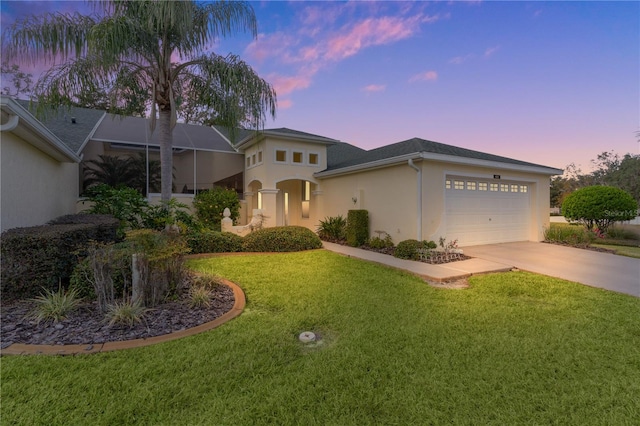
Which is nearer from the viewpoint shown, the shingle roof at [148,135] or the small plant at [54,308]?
the small plant at [54,308]

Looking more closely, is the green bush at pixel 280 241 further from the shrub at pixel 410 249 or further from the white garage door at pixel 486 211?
the white garage door at pixel 486 211

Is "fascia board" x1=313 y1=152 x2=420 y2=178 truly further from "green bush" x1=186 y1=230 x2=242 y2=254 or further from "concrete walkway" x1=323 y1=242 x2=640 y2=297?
"green bush" x1=186 y1=230 x2=242 y2=254

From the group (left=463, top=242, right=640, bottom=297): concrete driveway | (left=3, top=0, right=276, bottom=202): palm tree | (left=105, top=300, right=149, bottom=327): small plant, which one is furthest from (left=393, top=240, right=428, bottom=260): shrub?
(left=105, top=300, right=149, bottom=327): small plant

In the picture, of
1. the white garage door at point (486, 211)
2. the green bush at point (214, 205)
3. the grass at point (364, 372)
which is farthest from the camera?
the green bush at point (214, 205)

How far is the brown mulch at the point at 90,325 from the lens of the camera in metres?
3.34

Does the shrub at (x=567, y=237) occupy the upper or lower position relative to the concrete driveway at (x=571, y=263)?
upper

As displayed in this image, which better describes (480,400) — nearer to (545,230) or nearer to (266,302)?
(266,302)

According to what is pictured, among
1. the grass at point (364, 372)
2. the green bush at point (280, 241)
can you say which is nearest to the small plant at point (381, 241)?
the green bush at point (280, 241)

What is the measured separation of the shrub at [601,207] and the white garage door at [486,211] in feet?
10.0

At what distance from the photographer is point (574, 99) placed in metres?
10.3

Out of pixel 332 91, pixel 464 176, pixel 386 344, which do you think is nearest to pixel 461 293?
pixel 386 344

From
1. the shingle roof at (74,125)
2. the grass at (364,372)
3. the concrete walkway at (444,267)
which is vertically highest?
the shingle roof at (74,125)

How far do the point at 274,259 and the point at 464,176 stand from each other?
7108 mm

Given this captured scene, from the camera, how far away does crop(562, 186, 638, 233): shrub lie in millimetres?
12148
